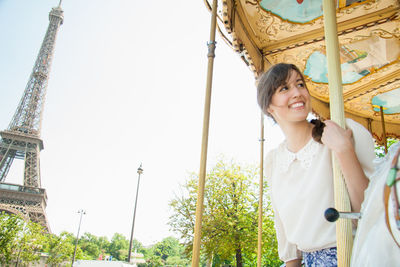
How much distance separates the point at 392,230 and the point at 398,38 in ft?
14.2

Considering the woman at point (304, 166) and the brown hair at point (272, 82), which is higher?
the brown hair at point (272, 82)

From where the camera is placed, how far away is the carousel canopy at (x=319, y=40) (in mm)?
3334

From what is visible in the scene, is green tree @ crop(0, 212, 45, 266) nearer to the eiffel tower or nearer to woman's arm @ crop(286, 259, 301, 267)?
the eiffel tower

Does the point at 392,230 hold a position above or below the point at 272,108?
below

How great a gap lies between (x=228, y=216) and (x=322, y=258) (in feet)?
45.9

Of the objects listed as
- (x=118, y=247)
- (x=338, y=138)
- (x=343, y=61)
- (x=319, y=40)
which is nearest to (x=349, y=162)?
(x=338, y=138)

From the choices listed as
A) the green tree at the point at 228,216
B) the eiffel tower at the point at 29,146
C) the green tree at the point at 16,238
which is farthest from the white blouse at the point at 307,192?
the eiffel tower at the point at 29,146

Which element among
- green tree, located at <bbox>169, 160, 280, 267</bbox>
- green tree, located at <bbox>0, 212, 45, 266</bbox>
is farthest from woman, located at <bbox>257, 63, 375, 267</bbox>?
green tree, located at <bbox>0, 212, 45, 266</bbox>

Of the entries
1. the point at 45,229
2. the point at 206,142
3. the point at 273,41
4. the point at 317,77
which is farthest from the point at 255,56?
the point at 45,229

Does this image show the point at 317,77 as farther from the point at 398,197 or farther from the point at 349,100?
the point at 398,197

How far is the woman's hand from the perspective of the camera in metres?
0.94

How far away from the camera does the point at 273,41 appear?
3.93 meters

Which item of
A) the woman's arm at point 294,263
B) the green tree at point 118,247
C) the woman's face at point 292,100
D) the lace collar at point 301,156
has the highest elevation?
the woman's face at point 292,100

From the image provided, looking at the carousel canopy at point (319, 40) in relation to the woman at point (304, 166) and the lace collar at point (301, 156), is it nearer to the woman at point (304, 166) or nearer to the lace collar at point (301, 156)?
the woman at point (304, 166)
